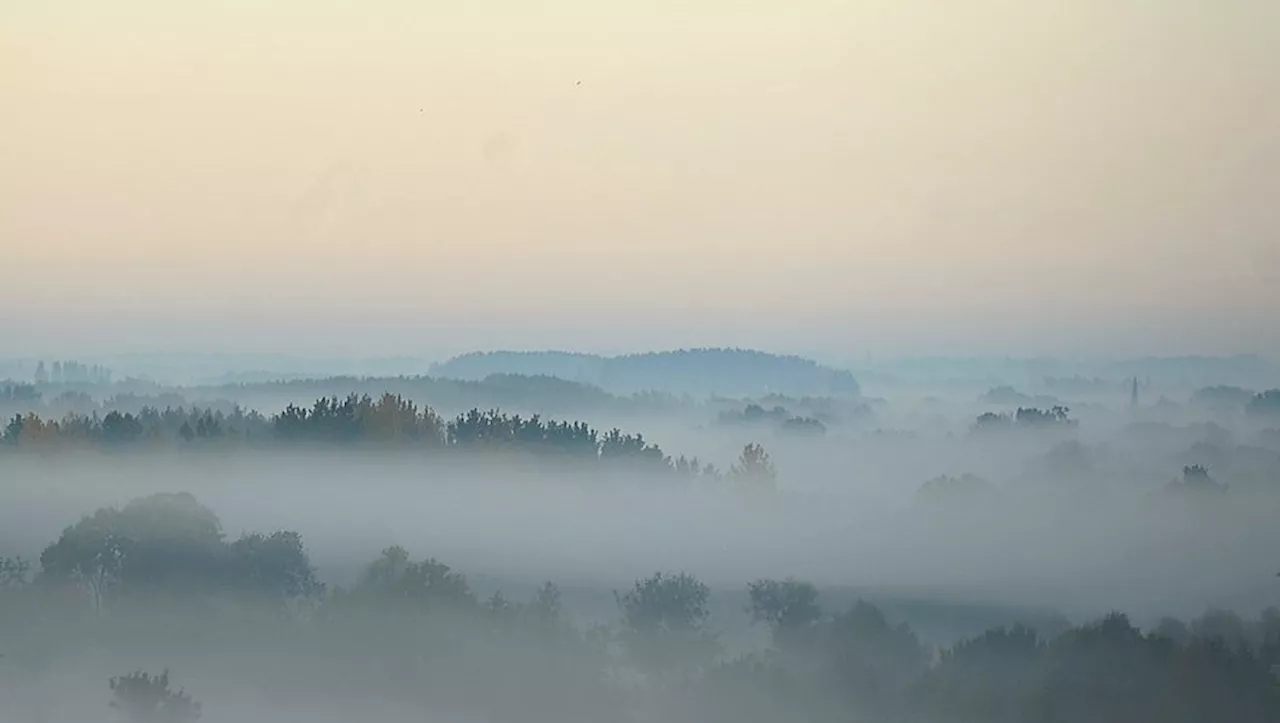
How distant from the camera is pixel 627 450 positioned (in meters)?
43.9

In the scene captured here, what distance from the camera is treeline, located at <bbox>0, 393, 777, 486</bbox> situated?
39906 millimetres

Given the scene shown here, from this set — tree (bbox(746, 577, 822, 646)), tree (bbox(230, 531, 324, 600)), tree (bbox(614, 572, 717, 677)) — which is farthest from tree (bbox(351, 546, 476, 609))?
tree (bbox(746, 577, 822, 646))

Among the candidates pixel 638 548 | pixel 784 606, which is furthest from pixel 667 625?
pixel 638 548

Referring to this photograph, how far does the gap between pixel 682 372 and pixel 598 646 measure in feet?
46.6

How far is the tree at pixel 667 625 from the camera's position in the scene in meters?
24.9

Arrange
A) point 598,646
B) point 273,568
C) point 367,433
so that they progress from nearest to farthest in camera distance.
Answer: point 598,646 < point 273,568 < point 367,433

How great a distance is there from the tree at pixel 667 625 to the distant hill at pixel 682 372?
8.68 metres

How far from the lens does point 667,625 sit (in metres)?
27.0

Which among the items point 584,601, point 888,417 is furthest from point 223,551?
point 888,417

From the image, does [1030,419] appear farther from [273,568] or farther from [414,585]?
[273,568]

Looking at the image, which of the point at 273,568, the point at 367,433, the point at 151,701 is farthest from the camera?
the point at 367,433

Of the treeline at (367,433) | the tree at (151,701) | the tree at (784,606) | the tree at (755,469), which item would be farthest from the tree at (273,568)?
the tree at (755,469)

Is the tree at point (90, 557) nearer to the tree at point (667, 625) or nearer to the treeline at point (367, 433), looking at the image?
the treeline at point (367, 433)

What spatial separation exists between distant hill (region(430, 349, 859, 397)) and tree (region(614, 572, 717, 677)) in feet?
28.5
